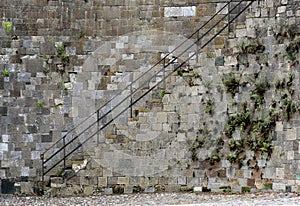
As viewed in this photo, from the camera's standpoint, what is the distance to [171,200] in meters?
11.2

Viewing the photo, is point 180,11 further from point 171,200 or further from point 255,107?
point 171,200

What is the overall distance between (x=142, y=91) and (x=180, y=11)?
2033mm

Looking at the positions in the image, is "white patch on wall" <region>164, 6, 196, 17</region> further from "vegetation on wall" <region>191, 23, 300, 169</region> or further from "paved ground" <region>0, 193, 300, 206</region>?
"paved ground" <region>0, 193, 300, 206</region>

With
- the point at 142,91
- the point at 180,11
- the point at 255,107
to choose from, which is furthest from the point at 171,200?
the point at 180,11

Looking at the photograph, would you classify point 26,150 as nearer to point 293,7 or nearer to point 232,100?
point 232,100

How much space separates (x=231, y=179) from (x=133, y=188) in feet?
7.33

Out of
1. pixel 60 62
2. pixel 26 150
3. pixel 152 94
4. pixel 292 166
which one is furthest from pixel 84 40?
pixel 292 166

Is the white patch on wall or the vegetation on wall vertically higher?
the white patch on wall

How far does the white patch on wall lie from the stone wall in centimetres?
2

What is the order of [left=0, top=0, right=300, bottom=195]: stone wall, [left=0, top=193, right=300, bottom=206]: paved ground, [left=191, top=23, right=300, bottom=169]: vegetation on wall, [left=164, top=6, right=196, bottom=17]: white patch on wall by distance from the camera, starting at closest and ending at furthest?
[left=0, top=193, right=300, bottom=206]: paved ground < [left=191, top=23, right=300, bottom=169]: vegetation on wall < [left=0, top=0, right=300, bottom=195]: stone wall < [left=164, top=6, right=196, bottom=17]: white patch on wall

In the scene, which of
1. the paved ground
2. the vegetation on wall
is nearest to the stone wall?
the vegetation on wall

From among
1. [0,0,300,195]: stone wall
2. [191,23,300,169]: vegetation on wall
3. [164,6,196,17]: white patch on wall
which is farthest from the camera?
[164,6,196,17]: white patch on wall

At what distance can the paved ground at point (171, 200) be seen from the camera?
1005 cm

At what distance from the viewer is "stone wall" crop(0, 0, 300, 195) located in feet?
37.1
